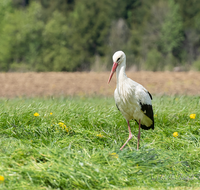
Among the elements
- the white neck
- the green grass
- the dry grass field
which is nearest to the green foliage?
the dry grass field

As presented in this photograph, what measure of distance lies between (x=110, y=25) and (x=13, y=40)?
32.5ft

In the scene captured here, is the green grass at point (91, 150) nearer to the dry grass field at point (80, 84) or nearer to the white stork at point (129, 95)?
the white stork at point (129, 95)

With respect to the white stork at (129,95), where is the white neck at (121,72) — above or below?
above

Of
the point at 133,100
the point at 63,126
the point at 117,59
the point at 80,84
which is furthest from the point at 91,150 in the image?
the point at 80,84

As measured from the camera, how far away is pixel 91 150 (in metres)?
4.38

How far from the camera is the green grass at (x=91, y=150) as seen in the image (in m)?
3.28

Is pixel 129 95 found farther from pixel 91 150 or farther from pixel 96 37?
pixel 96 37

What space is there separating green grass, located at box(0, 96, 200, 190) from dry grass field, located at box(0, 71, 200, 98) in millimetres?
6722

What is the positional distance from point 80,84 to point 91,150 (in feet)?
33.2

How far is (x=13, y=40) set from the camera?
31.5 metres

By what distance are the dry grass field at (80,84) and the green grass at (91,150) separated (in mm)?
6722

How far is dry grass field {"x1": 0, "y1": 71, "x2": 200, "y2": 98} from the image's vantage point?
12977mm

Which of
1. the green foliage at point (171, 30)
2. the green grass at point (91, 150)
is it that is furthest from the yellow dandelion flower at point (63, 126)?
the green foliage at point (171, 30)

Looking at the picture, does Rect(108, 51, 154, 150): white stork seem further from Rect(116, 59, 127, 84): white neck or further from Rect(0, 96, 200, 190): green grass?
Rect(0, 96, 200, 190): green grass
